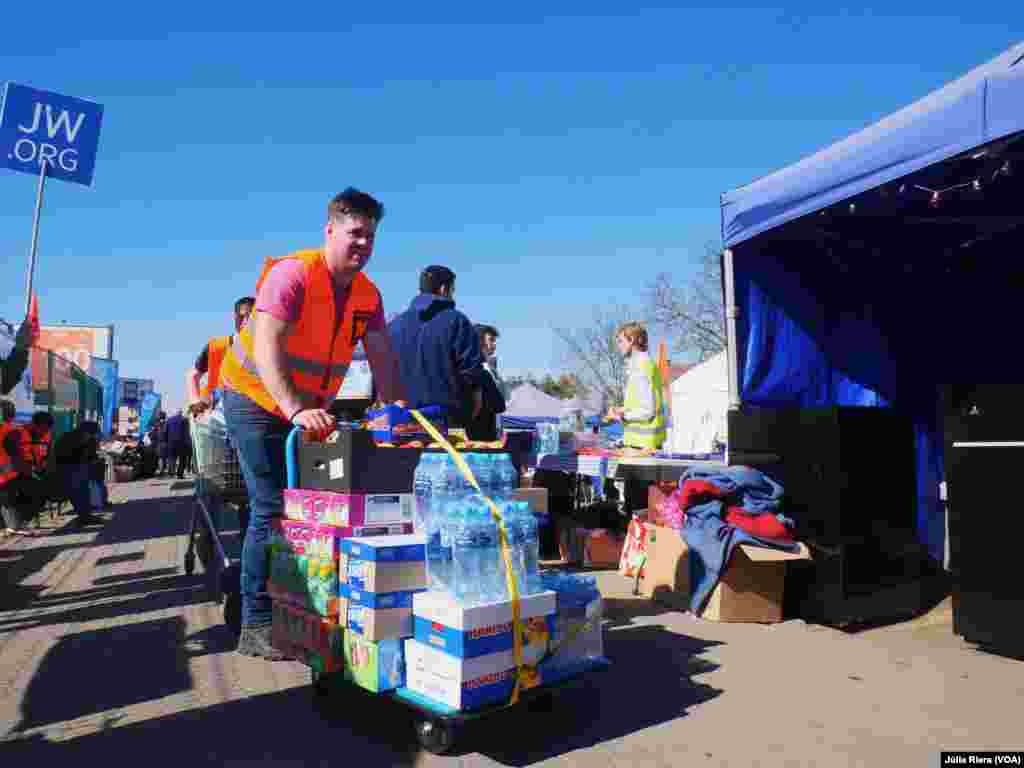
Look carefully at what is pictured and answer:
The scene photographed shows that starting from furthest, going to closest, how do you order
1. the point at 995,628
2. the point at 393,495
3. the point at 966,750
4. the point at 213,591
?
the point at 213,591 < the point at 995,628 < the point at 393,495 < the point at 966,750

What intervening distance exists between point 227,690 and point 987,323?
565 centimetres

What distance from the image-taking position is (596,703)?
119 inches

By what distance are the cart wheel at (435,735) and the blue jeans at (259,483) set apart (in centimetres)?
108

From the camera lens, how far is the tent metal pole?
16.4ft

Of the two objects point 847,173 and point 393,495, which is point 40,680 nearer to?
point 393,495

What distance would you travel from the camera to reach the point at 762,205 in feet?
Answer: 15.0

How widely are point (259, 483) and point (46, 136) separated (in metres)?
5.59

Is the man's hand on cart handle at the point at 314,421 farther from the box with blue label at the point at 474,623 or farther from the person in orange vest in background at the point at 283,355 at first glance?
the box with blue label at the point at 474,623

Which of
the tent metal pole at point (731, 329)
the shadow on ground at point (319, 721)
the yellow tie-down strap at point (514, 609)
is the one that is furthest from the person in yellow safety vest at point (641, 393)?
the yellow tie-down strap at point (514, 609)

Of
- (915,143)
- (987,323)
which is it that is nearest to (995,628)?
(915,143)

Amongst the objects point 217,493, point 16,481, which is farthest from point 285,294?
point 16,481

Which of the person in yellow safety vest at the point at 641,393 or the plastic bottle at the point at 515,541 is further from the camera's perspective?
the person in yellow safety vest at the point at 641,393

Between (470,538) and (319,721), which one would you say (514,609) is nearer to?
(470,538)

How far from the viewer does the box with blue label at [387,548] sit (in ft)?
8.28
